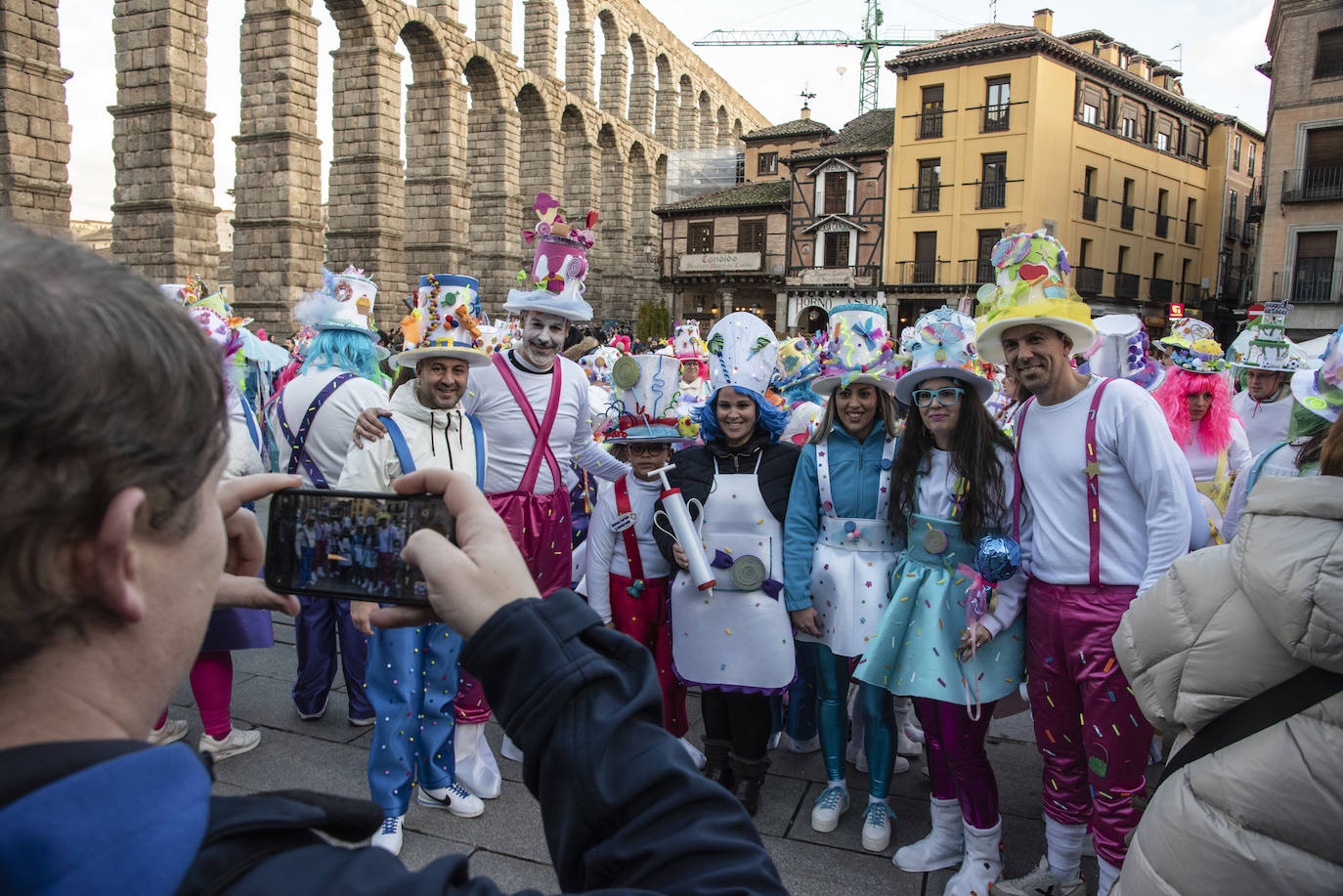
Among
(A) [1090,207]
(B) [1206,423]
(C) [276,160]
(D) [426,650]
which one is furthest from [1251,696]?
(A) [1090,207]

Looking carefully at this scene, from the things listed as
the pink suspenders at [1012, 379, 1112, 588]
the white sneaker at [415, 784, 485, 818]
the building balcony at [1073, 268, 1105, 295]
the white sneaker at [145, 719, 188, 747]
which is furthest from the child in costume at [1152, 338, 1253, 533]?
the building balcony at [1073, 268, 1105, 295]

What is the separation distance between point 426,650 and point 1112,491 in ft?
9.40

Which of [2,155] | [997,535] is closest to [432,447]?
[997,535]

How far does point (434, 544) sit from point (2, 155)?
46.0ft

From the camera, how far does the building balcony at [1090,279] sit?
32000 millimetres

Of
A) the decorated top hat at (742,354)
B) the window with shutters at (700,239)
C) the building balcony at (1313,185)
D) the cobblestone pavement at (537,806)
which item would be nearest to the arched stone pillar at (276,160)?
the cobblestone pavement at (537,806)

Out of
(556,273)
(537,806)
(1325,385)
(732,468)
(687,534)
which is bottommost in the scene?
(537,806)

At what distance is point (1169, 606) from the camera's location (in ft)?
6.36

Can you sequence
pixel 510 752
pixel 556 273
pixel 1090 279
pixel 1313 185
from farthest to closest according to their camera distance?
pixel 1090 279 → pixel 1313 185 → pixel 556 273 → pixel 510 752

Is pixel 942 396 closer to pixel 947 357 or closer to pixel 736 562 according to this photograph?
pixel 947 357

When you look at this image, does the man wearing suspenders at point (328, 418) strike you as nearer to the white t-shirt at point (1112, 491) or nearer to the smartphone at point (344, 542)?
the smartphone at point (344, 542)

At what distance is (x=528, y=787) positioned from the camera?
34.1 inches

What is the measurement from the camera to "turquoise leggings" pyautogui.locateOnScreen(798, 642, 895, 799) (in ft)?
11.9

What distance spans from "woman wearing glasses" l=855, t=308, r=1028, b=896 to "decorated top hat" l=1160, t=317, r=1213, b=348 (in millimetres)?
3894
